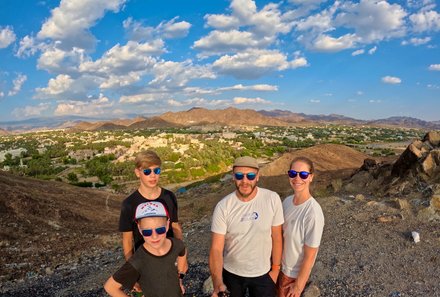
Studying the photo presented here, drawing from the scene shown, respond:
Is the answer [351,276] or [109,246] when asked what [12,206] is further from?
[351,276]

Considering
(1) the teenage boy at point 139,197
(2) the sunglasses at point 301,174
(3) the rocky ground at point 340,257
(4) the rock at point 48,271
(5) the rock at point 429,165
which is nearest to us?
(2) the sunglasses at point 301,174

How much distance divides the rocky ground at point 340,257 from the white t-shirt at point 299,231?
3499mm

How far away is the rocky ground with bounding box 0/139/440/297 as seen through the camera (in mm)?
7656

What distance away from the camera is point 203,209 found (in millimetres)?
22500

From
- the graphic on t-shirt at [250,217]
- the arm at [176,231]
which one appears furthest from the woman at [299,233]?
the arm at [176,231]

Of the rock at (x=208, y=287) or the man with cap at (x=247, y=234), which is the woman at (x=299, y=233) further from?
the rock at (x=208, y=287)

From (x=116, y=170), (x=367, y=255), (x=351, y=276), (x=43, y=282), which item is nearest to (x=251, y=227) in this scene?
(x=351, y=276)

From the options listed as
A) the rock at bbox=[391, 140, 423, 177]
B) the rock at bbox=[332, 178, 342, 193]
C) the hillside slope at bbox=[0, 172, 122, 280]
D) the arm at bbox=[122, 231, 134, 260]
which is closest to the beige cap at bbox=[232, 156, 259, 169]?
the arm at bbox=[122, 231, 134, 260]

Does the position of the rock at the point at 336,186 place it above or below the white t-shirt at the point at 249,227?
below

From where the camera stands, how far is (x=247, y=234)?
4.07 metres

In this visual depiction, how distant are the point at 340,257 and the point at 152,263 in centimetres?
668

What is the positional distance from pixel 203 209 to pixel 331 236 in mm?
12786

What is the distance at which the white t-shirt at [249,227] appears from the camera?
404 centimetres

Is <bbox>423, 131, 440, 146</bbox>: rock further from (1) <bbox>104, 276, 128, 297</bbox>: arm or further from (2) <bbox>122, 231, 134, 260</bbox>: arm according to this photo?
(1) <bbox>104, 276, 128, 297</bbox>: arm
